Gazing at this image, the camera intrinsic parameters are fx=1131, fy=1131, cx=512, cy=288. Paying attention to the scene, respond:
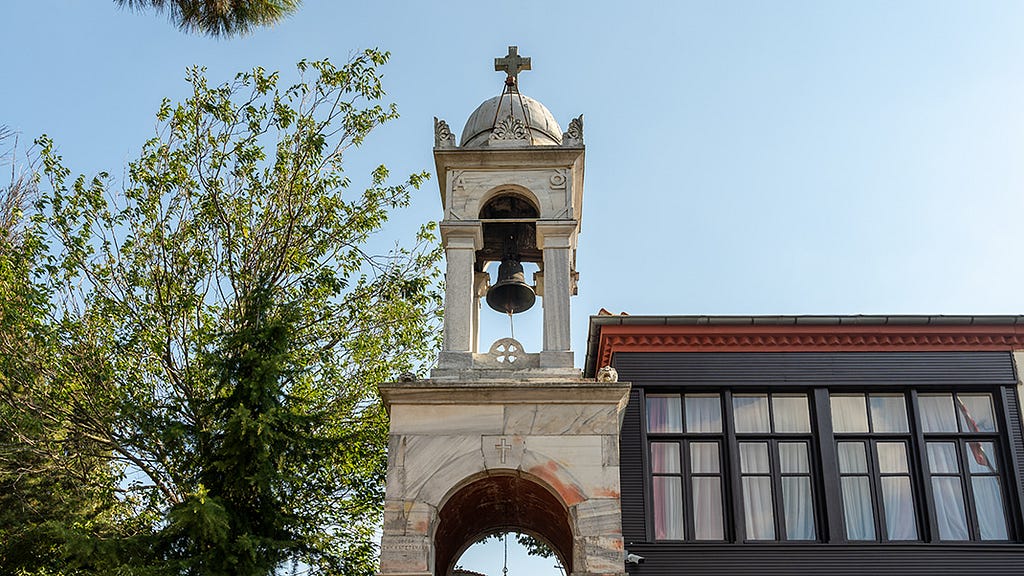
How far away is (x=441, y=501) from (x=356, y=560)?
501 cm

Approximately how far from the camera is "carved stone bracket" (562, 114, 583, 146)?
16.0m

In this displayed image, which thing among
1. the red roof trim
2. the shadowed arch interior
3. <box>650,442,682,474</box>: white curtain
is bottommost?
<box>650,442,682,474</box>: white curtain

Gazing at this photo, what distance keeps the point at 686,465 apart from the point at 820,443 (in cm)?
188

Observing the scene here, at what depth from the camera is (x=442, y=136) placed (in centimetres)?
1617

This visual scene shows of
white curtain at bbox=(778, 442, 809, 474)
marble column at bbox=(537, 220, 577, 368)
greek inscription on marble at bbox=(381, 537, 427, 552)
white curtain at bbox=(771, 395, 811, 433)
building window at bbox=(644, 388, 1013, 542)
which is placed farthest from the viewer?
white curtain at bbox=(771, 395, 811, 433)

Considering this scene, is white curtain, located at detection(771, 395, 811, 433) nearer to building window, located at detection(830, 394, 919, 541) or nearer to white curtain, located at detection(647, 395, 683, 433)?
building window, located at detection(830, 394, 919, 541)

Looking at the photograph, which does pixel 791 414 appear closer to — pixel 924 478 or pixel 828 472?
pixel 828 472

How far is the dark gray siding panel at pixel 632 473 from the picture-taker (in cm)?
1482

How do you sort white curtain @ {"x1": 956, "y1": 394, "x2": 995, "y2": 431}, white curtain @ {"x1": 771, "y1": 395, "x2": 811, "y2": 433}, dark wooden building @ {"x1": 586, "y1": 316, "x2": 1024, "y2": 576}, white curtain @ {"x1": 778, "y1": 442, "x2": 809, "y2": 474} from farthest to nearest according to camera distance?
white curtain @ {"x1": 956, "y1": 394, "x2": 995, "y2": 431} < white curtain @ {"x1": 771, "y1": 395, "x2": 811, "y2": 433} < white curtain @ {"x1": 778, "y1": 442, "x2": 809, "y2": 474} < dark wooden building @ {"x1": 586, "y1": 316, "x2": 1024, "y2": 576}

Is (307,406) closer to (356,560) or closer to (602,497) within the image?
(356,560)

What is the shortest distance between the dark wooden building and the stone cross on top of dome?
13.2 ft

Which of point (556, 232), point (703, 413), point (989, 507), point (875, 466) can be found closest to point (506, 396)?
point (556, 232)

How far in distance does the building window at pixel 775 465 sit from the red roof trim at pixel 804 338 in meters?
0.79

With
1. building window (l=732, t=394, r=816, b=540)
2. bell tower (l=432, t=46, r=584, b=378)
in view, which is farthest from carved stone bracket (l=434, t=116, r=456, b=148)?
building window (l=732, t=394, r=816, b=540)
